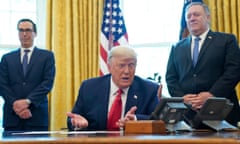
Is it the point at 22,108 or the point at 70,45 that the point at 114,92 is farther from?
the point at 70,45

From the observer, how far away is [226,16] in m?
4.85

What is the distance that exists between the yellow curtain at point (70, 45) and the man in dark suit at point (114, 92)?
202cm

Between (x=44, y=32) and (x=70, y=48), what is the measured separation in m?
0.56

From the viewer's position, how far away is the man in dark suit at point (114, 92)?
2.97 metres

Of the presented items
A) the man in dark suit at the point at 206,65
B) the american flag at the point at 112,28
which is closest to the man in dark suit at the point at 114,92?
the man in dark suit at the point at 206,65

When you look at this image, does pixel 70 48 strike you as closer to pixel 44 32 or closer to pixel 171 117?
pixel 44 32

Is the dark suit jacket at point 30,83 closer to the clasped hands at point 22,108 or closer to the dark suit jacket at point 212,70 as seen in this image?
the clasped hands at point 22,108

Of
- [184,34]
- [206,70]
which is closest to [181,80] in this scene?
[206,70]

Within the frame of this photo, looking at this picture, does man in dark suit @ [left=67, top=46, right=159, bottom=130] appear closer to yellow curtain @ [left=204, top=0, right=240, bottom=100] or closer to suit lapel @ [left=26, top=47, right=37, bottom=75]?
suit lapel @ [left=26, top=47, right=37, bottom=75]

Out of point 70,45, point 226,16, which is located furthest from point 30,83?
point 226,16

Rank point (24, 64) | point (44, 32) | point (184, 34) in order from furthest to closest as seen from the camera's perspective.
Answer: point (44, 32), point (184, 34), point (24, 64)

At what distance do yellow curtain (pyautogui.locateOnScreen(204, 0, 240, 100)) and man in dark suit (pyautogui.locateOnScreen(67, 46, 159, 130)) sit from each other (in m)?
2.05

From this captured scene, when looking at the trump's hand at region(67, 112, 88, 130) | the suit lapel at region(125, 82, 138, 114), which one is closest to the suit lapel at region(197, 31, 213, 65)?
the suit lapel at region(125, 82, 138, 114)

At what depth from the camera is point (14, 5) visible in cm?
566
